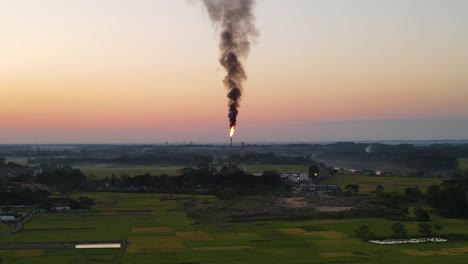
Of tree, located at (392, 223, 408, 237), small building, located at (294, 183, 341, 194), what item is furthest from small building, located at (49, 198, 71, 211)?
tree, located at (392, 223, 408, 237)

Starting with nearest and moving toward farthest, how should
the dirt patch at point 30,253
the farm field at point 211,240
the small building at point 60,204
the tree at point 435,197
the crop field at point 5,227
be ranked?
the farm field at point 211,240 < the dirt patch at point 30,253 < the crop field at point 5,227 < the tree at point 435,197 < the small building at point 60,204

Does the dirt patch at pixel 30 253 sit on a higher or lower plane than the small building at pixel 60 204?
lower

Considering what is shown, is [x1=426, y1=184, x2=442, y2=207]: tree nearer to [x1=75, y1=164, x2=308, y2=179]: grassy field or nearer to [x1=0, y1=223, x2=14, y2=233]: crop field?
[x1=0, y1=223, x2=14, y2=233]: crop field

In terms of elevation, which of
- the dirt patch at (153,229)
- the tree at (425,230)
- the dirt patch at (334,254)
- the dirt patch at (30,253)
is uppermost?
the tree at (425,230)

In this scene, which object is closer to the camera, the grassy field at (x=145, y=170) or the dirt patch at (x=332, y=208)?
the dirt patch at (x=332, y=208)

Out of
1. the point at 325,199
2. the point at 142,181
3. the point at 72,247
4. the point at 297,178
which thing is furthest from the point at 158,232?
the point at 297,178

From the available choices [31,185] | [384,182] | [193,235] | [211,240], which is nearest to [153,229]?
[193,235]

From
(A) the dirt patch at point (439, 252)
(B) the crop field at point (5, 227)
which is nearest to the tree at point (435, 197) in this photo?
(A) the dirt patch at point (439, 252)

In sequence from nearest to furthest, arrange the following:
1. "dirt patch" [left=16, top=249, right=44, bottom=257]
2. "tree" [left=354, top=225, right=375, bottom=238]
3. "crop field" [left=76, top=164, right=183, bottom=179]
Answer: "dirt patch" [left=16, top=249, right=44, bottom=257] → "tree" [left=354, top=225, right=375, bottom=238] → "crop field" [left=76, top=164, right=183, bottom=179]

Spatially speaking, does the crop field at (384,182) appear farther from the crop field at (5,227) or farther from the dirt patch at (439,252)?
the crop field at (5,227)
